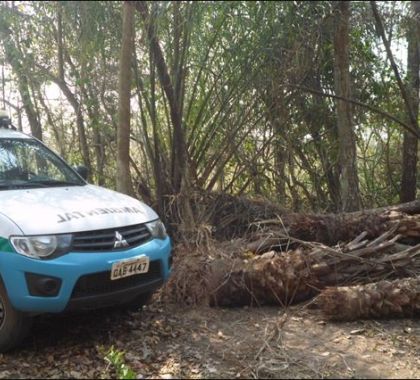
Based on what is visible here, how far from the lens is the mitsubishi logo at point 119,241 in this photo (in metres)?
4.14

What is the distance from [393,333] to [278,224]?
2.02 metres

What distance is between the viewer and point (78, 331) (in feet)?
15.0

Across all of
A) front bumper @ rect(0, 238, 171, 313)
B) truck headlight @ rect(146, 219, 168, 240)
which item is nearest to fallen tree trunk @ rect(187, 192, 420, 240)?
truck headlight @ rect(146, 219, 168, 240)

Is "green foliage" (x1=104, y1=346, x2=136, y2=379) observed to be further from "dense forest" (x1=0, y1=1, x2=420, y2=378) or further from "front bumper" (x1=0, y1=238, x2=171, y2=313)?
"front bumper" (x1=0, y1=238, x2=171, y2=313)

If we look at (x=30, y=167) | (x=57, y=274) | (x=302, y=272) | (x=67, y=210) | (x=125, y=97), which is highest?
(x=125, y=97)

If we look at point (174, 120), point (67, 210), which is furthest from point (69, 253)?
point (174, 120)

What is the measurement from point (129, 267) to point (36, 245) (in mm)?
716

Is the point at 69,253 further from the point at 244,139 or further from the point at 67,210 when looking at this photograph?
the point at 244,139

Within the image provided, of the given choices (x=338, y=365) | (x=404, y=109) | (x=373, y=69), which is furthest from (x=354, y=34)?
(x=338, y=365)

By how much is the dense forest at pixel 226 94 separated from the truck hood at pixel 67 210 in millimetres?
1752

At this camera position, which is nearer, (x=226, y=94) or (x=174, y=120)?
(x=174, y=120)

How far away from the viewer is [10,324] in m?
3.98

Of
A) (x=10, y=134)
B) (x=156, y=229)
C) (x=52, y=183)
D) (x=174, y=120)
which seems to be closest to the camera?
(x=156, y=229)

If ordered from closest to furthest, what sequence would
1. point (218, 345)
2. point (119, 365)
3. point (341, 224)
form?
point (119, 365) < point (218, 345) < point (341, 224)
